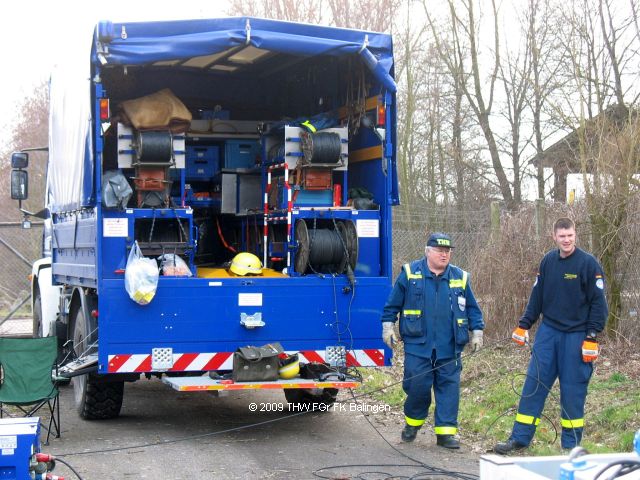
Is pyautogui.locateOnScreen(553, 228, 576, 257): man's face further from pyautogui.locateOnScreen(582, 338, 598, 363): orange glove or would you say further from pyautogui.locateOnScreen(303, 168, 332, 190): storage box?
pyautogui.locateOnScreen(303, 168, 332, 190): storage box

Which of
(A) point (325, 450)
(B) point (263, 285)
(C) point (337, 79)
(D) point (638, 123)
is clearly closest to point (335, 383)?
(A) point (325, 450)

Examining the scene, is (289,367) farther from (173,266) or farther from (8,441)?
(8,441)

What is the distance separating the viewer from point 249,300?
8.62 metres

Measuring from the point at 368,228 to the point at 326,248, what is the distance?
0.47 metres

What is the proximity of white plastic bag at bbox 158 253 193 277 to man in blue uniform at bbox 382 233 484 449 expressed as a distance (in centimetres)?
189

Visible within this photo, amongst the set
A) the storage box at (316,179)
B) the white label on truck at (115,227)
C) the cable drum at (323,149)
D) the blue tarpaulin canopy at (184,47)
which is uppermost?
the blue tarpaulin canopy at (184,47)

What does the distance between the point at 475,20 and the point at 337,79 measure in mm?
13538

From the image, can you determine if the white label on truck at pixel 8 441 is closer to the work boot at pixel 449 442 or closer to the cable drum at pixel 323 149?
the work boot at pixel 449 442

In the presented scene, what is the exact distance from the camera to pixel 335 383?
822 cm

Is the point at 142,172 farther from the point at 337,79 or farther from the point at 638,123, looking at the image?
the point at 638,123

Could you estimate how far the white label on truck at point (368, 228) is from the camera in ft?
29.3

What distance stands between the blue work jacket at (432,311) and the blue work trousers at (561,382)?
69 centimetres

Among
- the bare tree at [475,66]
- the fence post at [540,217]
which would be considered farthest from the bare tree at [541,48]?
the fence post at [540,217]

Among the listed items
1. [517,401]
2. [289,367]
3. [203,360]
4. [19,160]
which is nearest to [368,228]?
[289,367]
